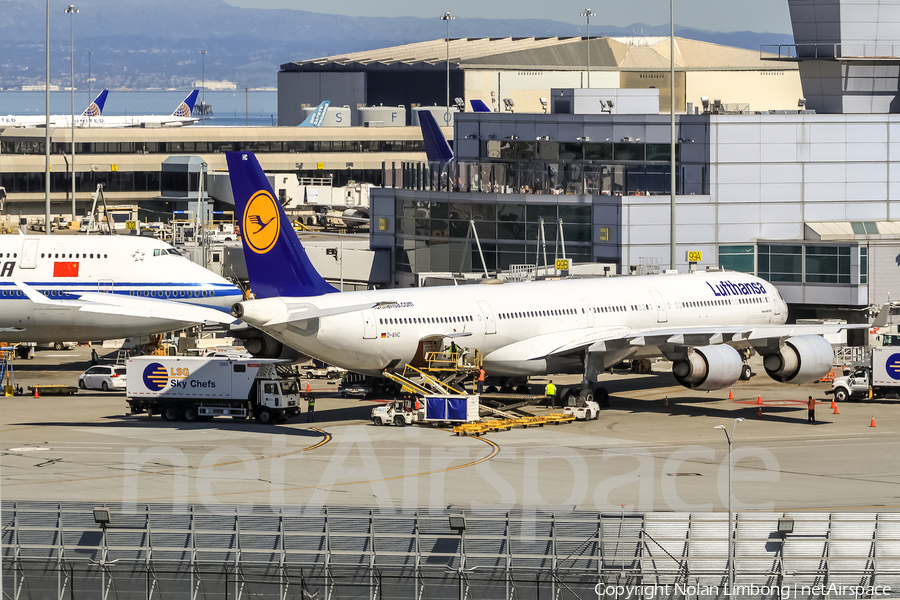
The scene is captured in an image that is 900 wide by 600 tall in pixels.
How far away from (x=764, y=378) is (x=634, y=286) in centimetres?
1144

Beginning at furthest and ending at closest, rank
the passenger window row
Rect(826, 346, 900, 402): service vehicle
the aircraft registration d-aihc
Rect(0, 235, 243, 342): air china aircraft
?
Rect(0, 235, 243, 342): air china aircraft, Rect(826, 346, 900, 402): service vehicle, the passenger window row, the aircraft registration d-aihc

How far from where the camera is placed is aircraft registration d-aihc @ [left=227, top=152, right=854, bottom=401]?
5209 centimetres

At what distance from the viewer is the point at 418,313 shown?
5441 centimetres

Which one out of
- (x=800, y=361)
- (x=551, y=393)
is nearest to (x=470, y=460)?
(x=551, y=393)

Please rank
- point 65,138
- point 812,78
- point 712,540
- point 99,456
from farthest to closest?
point 65,138 → point 812,78 → point 99,456 → point 712,540

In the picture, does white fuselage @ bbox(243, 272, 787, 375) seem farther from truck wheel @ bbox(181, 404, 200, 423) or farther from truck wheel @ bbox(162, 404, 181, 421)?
truck wheel @ bbox(162, 404, 181, 421)

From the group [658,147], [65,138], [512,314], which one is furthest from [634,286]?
[65,138]

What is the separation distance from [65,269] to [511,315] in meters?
25.3

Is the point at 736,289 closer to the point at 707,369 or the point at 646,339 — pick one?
the point at 646,339

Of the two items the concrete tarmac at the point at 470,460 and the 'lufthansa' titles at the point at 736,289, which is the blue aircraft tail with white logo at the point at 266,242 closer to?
the concrete tarmac at the point at 470,460

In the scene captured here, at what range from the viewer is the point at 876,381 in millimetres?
61219

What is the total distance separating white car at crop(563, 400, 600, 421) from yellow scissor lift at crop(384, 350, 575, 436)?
0.28 m

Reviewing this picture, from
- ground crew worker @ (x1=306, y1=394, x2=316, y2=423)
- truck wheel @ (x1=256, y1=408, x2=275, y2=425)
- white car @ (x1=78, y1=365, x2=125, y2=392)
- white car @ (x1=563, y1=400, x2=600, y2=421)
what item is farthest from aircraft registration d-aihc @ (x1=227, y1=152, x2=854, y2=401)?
white car @ (x1=78, y1=365, x2=125, y2=392)

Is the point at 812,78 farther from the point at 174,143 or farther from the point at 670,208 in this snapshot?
the point at 174,143
